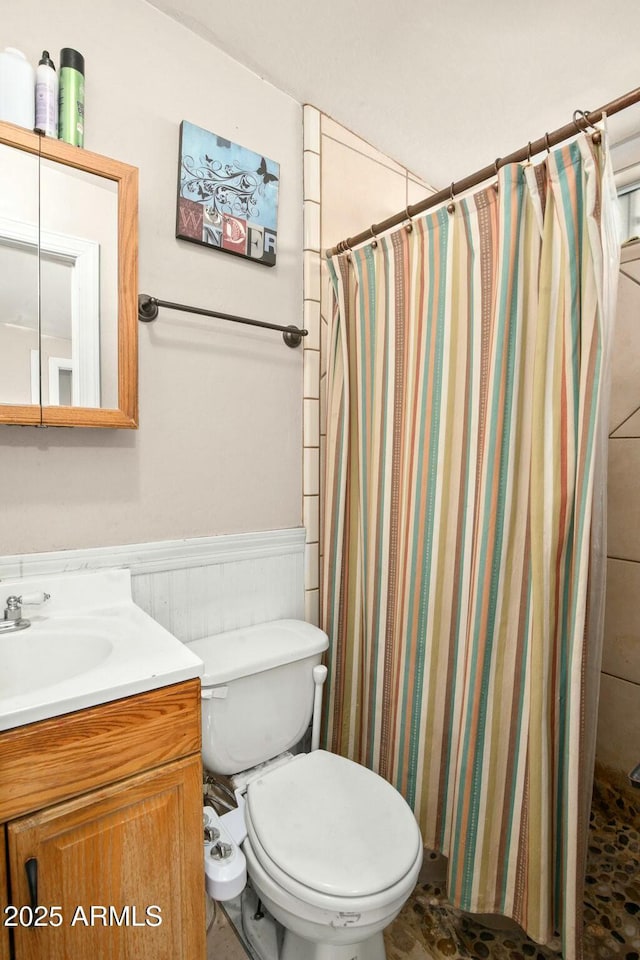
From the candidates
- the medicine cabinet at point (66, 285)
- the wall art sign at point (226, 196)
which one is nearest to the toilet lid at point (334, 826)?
the medicine cabinet at point (66, 285)

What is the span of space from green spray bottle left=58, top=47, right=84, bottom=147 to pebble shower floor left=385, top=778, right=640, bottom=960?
6.87 ft

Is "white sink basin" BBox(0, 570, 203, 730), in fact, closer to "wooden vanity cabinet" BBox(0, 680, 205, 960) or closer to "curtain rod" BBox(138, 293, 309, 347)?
"wooden vanity cabinet" BBox(0, 680, 205, 960)

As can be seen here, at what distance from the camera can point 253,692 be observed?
1257 mm

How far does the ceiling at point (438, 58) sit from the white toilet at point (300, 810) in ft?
5.46

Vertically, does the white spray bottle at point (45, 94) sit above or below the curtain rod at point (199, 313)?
above

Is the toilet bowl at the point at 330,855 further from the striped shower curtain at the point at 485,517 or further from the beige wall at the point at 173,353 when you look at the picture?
the beige wall at the point at 173,353

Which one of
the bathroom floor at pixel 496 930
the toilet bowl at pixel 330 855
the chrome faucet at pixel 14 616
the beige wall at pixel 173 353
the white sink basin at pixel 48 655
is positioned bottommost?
the bathroom floor at pixel 496 930

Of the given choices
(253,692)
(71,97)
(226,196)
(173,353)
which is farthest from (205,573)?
(71,97)

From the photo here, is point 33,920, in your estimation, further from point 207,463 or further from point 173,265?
point 173,265

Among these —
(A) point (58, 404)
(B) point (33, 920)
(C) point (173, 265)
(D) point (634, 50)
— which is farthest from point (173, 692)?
(D) point (634, 50)

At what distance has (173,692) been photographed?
2.78ft

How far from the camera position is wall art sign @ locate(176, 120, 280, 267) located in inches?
52.0

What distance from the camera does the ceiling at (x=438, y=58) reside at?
1.27m

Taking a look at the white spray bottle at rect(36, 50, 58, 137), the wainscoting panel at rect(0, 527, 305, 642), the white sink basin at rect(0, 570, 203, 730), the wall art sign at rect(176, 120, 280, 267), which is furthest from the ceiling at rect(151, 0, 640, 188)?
the white sink basin at rect(0, 570, 203, 730)
